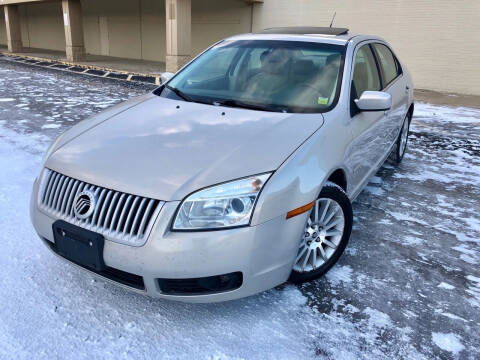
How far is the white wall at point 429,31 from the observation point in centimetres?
1128

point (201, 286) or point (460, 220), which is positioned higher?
point (201, 286)

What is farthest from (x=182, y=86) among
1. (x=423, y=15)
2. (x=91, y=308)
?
(x=423, y=15)

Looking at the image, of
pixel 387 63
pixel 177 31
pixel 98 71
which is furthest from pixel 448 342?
pixel 98 71

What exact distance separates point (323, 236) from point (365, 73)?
64.8 inches

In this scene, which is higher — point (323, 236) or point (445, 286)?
point (323, 236)

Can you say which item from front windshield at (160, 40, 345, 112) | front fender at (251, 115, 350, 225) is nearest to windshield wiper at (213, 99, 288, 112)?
front windshield at (160, 40, 345, 112)

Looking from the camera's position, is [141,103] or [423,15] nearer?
[141,103]

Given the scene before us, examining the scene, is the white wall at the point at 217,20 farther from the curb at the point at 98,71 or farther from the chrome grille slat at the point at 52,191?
the chrome grille slat at the point at 52,191

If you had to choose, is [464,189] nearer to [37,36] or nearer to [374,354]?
[374,354]

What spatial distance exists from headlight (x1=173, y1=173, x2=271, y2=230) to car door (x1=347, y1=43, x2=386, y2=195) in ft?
3.61

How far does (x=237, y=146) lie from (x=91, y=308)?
1268 mm

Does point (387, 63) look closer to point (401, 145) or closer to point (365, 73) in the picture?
point (365, 73)

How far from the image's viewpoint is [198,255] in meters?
1.97

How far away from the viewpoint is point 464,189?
449 cm
